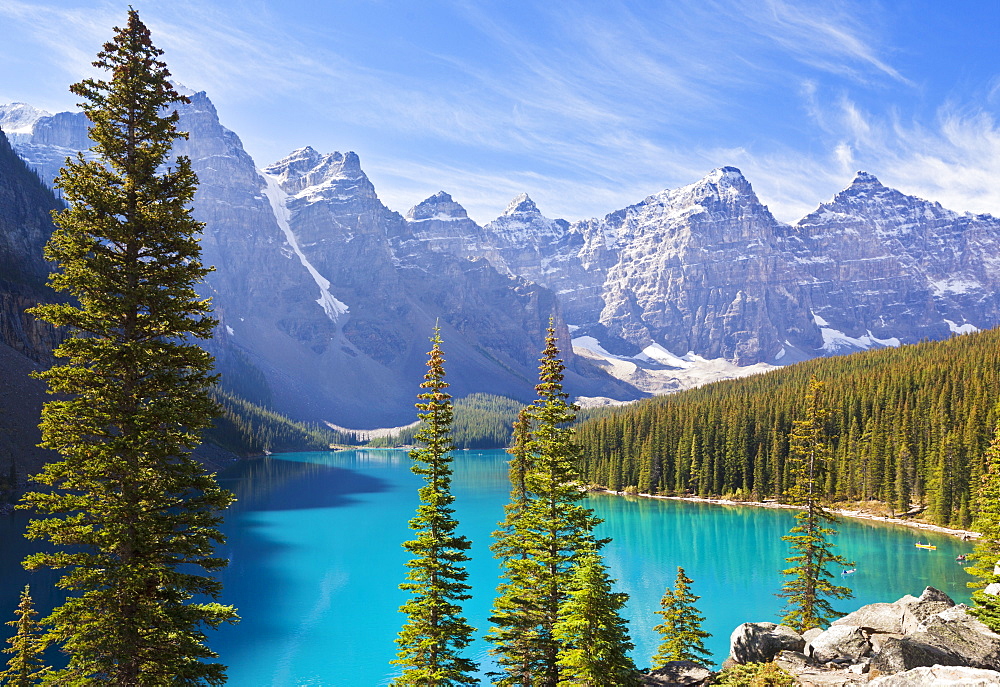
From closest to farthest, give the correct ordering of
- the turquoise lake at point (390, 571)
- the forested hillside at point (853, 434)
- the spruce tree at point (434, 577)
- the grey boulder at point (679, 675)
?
the spruce tree at point (434, 577) → the grey boulder at point (679, 675) → the turquoise lake at point (390, 571) → the forested hillside at point (853, 434)

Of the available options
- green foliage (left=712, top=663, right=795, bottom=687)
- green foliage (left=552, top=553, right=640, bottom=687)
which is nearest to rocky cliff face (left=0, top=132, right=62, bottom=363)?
green foliage (left=552, top=553, right=640, bottom=687)

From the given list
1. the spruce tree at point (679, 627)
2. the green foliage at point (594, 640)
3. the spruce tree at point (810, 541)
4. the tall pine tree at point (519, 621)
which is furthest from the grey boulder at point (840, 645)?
the spruce tree at point (810, 541)

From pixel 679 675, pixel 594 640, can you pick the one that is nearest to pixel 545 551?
pixel 594 640

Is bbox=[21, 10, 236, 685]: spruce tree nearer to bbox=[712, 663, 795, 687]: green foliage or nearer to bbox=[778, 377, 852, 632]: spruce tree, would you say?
bbox=[712, 663, 795, 687]: green foliage

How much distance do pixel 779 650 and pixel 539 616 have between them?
9166 mm

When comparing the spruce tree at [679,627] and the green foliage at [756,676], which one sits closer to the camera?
the green foliage at [756,676]

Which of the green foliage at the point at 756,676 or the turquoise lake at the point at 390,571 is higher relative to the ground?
the green foliage at the point at 756,676

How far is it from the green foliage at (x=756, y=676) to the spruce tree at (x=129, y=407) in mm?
16291

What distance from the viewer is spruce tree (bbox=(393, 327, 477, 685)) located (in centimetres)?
2389

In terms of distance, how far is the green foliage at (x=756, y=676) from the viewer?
2116cm

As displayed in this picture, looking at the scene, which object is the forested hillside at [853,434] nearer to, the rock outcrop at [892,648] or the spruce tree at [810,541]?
the spruce tree at [810,541]

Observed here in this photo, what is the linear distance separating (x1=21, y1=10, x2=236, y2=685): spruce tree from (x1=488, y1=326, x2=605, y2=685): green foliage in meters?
14.6

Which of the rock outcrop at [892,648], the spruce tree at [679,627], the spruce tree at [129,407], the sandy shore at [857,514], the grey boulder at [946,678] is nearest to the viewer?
the spruce tree at [129,407]

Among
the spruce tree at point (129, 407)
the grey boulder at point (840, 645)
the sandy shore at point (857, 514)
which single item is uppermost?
the spruce tree at point (129, 407)
